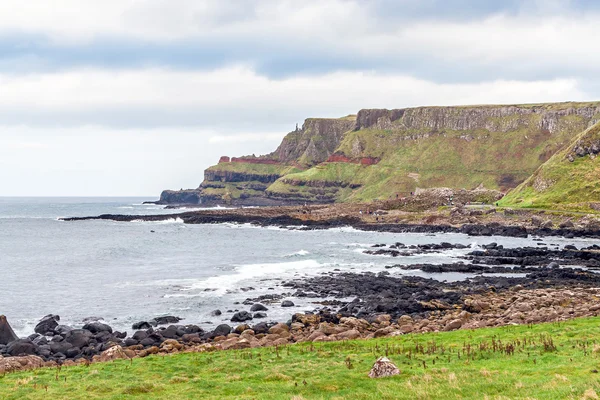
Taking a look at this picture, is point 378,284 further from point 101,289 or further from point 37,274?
point 37,274

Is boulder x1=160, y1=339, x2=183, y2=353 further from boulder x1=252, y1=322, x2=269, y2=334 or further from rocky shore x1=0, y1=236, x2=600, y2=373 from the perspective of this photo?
boulder x1=252, y1=322, x2=269, y2=334

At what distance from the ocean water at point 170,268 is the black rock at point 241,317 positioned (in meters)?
0.88

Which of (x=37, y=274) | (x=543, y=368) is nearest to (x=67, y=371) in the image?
(x=543, y=368)

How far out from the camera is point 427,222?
12312cm

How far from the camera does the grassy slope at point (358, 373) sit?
15.4 meters

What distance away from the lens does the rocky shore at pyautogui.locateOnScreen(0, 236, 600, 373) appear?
2759cm

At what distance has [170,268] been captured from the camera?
6519 centimetres

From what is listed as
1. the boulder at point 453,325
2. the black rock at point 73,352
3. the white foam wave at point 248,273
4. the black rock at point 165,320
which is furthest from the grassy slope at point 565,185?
the black rock at point 73,352

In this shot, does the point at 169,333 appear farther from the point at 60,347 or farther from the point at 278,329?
the point at 278,329

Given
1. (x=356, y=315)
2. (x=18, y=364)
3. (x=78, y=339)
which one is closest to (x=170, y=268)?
(x=356, y=315)

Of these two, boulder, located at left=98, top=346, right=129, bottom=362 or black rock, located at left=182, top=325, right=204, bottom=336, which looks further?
black rock, located at left=182, top=325, right=204, bottom=336

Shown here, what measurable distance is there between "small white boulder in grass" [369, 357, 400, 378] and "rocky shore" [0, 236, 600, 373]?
836 cm

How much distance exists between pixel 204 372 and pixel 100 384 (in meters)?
3.54

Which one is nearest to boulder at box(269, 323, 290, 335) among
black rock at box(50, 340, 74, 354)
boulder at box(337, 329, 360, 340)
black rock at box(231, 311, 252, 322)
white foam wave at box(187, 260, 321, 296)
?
boulder at box(337, 329, 360, 340)
